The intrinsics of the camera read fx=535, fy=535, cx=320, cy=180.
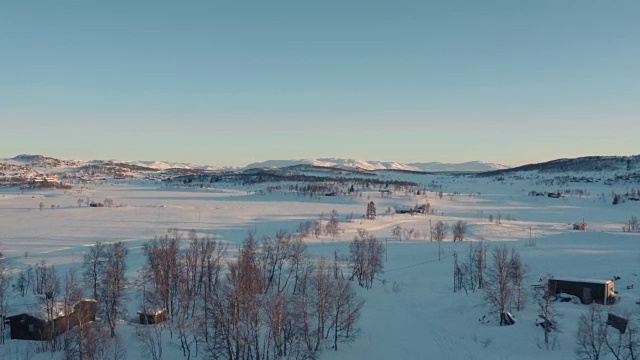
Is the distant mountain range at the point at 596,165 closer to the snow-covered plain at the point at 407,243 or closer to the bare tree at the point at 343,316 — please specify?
the snow-covered plain at the point at 407,243

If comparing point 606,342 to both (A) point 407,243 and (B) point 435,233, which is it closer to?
(A) point 407,243

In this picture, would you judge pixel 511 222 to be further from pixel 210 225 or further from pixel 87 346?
pixel 87 346

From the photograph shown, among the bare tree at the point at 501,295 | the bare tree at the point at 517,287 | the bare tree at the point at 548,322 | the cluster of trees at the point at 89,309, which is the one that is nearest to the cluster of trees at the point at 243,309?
the cluster of trees at the point at 89,309

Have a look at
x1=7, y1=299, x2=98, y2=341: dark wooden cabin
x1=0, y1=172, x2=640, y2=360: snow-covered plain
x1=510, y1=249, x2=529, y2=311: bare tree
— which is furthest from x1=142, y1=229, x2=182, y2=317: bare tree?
x1=510, y1=249, x2=529, y2=311: bare tree

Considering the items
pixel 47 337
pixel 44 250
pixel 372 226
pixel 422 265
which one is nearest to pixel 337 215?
pixel 372 226

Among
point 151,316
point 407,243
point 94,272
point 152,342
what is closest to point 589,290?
point 152,342

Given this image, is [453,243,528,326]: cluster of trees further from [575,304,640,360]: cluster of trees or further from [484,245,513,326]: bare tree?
[575,304,640,360]: cluster of trees
